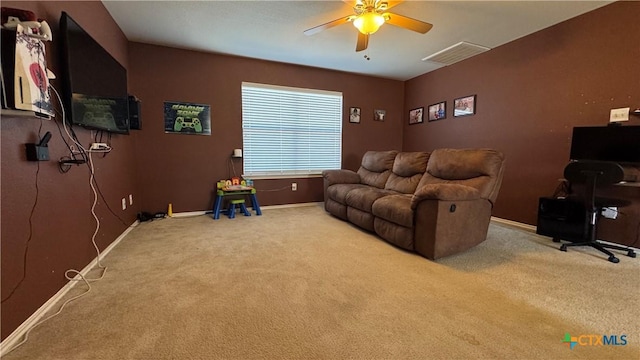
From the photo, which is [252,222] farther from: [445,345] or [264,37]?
[445,345]

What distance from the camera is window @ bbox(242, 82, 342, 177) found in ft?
14.0

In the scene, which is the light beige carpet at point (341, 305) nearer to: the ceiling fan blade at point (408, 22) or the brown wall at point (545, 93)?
the brown wall at point (545, 93)

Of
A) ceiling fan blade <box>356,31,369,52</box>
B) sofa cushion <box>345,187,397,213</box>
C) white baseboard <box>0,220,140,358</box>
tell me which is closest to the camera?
white baseboard <box>0,220,140,358</box>

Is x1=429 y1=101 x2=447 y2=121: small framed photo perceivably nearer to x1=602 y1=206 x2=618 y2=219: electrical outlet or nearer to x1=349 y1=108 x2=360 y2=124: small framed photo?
x1=349 y1=108 x2=360 y2=124: small framed photo

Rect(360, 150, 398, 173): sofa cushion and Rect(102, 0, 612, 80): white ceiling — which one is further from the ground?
Rect(102, 0, 612, 80): white ceiling

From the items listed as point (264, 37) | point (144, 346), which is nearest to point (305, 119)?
point (264, 37)

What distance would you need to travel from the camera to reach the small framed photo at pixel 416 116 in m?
4.98

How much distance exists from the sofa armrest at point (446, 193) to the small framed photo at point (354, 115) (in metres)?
2.92

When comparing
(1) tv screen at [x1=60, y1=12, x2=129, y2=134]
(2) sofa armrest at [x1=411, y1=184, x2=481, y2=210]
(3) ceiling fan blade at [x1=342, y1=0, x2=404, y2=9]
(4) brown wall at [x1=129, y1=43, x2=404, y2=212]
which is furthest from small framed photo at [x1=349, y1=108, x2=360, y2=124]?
(1) tv screen at [x1=60, y1=12, x2=129, y2=134]

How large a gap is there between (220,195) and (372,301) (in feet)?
9.08

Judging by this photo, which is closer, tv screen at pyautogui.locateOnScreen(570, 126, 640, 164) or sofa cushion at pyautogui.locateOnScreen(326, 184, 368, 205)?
tv screen at pyautogui.locateOnScreen(570, 126, 640, 164)

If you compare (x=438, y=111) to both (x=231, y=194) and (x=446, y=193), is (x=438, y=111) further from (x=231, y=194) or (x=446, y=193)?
(x=231, y=194)

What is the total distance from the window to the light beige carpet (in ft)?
6.60

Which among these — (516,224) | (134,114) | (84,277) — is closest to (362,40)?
(134,114)
